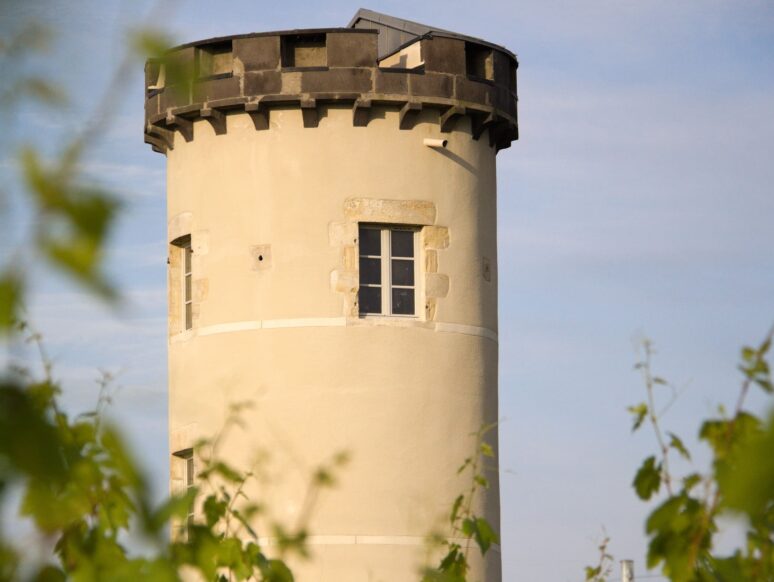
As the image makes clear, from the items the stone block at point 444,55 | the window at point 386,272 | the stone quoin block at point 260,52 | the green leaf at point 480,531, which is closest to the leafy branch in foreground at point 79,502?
the green leaf at point 480,531

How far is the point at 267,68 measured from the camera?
13688mm

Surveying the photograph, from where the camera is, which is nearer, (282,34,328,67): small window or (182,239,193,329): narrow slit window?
(282,34,328,67): small window

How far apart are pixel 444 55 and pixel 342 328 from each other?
2.73 m

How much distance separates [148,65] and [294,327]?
12535 mm

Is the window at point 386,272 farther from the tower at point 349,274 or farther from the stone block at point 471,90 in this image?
the stone block at point 471,90

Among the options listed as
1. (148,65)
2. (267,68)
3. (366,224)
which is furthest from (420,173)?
(148,65)

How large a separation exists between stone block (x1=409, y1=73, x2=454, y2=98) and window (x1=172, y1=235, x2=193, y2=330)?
2641 millimetres

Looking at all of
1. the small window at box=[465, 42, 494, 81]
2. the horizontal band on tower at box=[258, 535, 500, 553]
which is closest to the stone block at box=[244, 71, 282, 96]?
the small window at box=[465, 42, 494, 81]

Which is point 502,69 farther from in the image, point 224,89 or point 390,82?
point 224,89

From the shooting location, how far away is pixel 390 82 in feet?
44.8

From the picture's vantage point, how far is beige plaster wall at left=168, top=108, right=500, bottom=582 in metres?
13.1

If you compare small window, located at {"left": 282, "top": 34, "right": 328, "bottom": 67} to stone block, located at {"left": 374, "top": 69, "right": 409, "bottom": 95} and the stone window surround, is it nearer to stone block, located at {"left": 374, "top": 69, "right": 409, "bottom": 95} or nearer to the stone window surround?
stone block, located at {"left": 374, "top": 69, "right": 409, "bottom": 95}

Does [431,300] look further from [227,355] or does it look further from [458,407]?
[227,355]

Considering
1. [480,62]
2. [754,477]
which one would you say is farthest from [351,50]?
[754,477]
